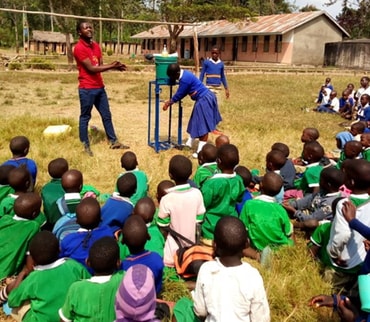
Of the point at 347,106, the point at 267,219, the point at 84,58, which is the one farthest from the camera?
the point at 347,106

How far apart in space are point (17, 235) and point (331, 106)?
33.2 feet

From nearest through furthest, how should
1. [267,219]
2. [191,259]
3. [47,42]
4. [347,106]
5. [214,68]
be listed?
[191,259] < [267,219] < [214,68] < [347,106] < [47,42]

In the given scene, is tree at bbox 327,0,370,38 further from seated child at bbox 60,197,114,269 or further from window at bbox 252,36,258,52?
seated child at bbox 60,197,114,269

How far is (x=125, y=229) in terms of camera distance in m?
2.56

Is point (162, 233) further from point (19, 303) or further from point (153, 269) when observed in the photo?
point (19, 303)

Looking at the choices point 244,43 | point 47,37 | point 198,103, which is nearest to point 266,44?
point 244,43

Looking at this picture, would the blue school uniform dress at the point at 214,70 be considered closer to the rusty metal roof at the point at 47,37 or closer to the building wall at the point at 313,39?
the building wall at the point at 313,39

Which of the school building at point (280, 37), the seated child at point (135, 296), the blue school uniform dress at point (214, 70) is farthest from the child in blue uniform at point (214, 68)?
the school building at point (280, 37)

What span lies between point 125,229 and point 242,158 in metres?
3.97

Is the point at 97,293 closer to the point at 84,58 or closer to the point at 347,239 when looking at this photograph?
the point at 347,239

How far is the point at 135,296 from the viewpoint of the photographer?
2.04m

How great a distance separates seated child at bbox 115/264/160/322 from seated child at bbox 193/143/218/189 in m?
1.98

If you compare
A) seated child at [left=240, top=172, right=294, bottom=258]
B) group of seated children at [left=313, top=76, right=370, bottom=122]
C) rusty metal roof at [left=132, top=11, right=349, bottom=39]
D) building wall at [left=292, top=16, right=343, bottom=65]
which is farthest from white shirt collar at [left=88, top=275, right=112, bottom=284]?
building wall at [left=292, top=16, right=343, bottom=65]

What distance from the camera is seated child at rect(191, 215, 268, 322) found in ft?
6.88
